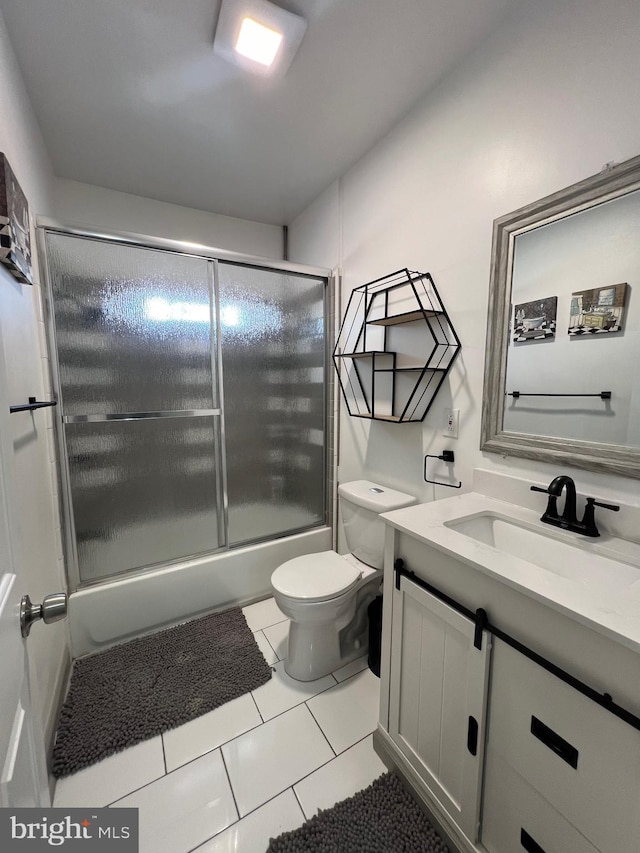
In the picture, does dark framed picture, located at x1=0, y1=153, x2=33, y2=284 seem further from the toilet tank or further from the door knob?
the toilet tank

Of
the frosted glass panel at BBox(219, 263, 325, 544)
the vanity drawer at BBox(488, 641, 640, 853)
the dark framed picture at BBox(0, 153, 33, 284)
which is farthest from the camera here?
the frosted glass panel at BBox(219, 263, 325, 544)

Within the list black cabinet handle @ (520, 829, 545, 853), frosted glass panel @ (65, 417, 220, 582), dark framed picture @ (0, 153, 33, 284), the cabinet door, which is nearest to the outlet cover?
the cabinet door

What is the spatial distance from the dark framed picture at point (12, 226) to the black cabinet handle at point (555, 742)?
1.82 meters

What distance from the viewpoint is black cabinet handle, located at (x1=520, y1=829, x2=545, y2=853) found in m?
0.79

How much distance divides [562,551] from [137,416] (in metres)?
1.88

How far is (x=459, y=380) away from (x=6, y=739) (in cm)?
158

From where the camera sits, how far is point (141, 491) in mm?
1845

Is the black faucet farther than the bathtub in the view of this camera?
No

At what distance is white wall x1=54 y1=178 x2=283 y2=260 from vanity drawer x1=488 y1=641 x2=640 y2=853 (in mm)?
2668

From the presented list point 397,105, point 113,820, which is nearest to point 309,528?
point 113,820

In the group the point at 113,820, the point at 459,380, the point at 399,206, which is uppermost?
the point at 399,206

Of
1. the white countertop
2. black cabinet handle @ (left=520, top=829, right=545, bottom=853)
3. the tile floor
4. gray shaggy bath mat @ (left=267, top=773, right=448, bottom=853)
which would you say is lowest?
the tile floor

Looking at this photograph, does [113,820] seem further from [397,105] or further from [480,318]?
[397,105]

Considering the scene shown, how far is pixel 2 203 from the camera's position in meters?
0.97
